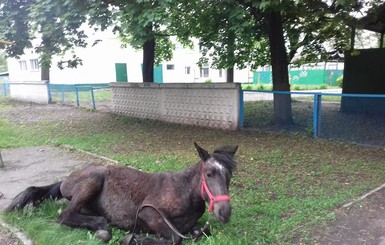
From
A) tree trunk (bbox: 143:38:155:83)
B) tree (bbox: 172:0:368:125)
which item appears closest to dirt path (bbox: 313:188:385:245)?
tree (bbox: 172:0:368:125)

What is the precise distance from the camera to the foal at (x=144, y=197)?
11.7ft

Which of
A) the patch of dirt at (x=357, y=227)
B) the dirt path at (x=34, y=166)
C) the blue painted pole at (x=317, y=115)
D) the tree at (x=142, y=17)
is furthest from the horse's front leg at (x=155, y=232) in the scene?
the blue painted pole at (x=317, y=115)

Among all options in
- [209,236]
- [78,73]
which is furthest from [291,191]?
[78,73]

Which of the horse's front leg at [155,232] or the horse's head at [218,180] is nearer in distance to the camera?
the horse's head at [218,180]

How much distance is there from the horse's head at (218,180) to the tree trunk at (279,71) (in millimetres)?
7120

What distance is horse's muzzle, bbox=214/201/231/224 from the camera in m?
3.27

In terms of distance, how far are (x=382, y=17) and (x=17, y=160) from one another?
10.1 m

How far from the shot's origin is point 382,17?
417 inches

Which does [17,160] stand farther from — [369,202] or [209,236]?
[369,202]

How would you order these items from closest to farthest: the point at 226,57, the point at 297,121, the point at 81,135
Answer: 1. the point at 297,121
2. the point at 81,135
3. the point at 226,57

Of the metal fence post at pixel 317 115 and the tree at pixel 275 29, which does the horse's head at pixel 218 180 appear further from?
the metal fence post at pixel 317 115

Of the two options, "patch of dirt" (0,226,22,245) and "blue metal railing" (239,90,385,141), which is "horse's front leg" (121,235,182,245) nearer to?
"patch of dirt" (0,226,22,245)

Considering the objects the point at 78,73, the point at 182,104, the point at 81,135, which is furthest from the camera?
the point at 78,73

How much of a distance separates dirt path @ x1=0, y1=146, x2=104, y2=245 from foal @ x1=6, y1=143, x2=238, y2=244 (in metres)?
1.55
